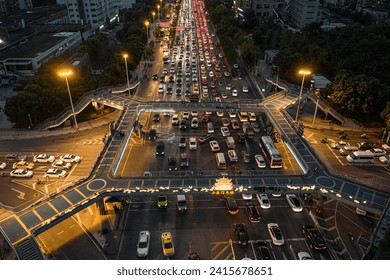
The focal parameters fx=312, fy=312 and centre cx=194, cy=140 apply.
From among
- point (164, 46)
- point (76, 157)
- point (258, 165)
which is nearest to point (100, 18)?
point (164, 46)

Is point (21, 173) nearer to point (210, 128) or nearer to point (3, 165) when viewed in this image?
point (3, 165)

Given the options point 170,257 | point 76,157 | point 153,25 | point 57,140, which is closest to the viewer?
point 170,257

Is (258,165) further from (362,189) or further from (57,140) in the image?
(57,140)

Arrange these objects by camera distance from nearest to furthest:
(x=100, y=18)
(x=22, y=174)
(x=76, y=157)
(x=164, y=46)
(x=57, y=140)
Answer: (x=22, y=174) < (x=76, y=157) < (x=57, y=140) < (x=164, y=46) < (x=100, y=18)

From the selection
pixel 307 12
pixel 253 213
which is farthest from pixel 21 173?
pixel 307 12

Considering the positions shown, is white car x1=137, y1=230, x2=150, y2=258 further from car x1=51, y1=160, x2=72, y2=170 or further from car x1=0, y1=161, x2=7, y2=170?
car x1=0, y1=161, x2=7, y2=170

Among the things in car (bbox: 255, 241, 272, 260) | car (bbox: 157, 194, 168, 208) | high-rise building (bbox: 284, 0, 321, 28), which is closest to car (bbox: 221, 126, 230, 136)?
car (bbox: 157, 194, 168, 208)

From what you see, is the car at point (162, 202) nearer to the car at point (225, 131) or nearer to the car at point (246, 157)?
the car at point (246, 157)
